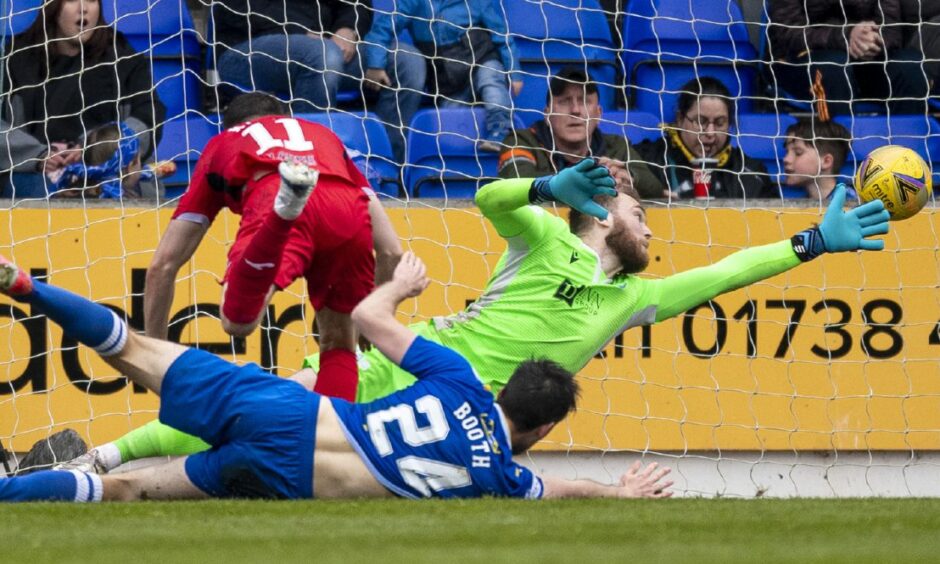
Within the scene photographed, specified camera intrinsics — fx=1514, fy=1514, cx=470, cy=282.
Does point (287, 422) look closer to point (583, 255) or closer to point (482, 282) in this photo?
point (583, 255)

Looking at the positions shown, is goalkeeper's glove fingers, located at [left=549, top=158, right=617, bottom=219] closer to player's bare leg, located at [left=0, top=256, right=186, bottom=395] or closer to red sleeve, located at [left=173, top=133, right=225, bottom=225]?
red sleeve, located at [left=173, top=133, right=225, bottom=225]

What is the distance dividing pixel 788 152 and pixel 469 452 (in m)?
4.16

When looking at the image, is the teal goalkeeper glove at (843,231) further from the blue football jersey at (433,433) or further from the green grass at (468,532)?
the blue football jersey at (433,433)

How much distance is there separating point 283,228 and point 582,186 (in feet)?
4.57

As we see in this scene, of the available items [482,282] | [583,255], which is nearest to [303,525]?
[583,255]

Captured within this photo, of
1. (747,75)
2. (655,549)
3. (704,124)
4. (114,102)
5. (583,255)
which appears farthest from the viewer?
(747,75)

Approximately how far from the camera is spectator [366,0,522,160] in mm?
8914

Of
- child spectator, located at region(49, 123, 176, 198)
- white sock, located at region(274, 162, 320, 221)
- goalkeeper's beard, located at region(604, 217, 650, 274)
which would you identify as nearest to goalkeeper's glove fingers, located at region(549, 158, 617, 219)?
goalkeeper's beard, located at region(604, 217, 650, 274)

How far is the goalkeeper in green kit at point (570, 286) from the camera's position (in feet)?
21.8

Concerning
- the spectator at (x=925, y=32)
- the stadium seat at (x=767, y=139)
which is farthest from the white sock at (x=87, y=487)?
the spectator at (x=925, y=32)

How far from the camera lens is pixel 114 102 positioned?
8211 mm

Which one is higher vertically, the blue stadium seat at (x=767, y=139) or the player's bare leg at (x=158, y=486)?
the blue stadium seat at (x=767, y=139)

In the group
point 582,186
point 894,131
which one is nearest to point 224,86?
point 582,186

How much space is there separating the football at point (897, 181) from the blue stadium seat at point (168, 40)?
3.85 metres
